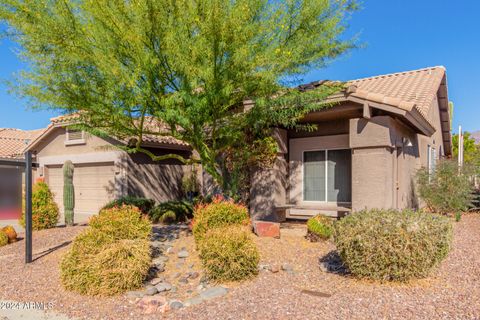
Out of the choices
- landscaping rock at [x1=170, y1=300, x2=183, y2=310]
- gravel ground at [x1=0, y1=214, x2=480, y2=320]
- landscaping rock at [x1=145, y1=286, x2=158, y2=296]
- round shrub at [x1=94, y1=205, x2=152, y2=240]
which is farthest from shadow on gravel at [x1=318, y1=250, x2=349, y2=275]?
round shrub at [x1=94, y1=205, x2=152, y2=240]

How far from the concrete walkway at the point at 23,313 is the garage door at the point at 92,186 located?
421 inches

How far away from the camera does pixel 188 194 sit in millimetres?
17500

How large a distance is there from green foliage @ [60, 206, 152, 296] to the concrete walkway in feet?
2.30

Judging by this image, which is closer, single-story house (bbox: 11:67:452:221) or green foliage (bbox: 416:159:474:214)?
single-story house (bbox: 11:67:452:221)

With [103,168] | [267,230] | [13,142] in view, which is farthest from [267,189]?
[13,142]

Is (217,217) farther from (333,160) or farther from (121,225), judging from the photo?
(333,160)

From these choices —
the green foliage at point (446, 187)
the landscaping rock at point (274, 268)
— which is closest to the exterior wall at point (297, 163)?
the green foliage at point (446, 187)

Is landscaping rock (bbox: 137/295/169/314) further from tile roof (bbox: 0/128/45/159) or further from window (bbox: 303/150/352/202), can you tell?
tile roof (bbox: 0/128/45/159)

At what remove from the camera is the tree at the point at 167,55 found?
21.9ft

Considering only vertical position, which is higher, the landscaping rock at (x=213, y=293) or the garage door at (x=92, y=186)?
the garage door at (x=92, y=186)

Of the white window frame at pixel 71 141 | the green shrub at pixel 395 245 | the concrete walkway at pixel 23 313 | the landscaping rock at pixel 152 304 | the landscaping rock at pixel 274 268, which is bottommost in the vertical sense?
the concrete walkway at pixel 23 313

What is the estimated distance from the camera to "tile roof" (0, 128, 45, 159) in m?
22.9

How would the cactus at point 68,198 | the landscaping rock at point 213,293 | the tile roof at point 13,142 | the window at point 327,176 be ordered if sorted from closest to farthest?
the landscaping rock at point 213,293
the window at point 327,176
the cactus at point 68,198
the tile roof at point 13,142

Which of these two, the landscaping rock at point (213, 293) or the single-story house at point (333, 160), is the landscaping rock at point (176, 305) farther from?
the single-story house at point (333, 160)
